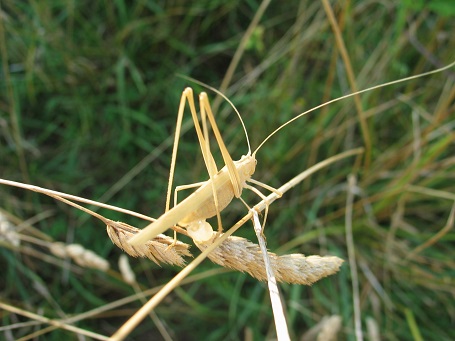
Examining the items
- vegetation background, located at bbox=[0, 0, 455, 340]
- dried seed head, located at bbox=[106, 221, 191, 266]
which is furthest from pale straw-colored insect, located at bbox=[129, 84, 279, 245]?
vegetation background, located at bbox=[0, 0, 455, 340]

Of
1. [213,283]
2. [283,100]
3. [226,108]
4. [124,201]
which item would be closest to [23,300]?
[124,201]

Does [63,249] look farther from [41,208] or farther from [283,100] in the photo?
[283,100]

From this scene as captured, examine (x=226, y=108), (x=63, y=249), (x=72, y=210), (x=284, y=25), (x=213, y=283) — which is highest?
(x=284, y=25)

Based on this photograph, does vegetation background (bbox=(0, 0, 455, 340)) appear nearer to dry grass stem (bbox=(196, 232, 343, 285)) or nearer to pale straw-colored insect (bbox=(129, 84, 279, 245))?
pale straw-colored insect (bbox=(129, 84, 279, 245))

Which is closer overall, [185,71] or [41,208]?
[41,208]

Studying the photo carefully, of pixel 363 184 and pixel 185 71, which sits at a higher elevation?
pixel 185 71

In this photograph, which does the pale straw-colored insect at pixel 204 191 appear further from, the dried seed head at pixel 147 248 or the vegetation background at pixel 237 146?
the vegetation background at pixel 237 146
